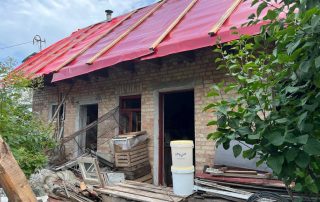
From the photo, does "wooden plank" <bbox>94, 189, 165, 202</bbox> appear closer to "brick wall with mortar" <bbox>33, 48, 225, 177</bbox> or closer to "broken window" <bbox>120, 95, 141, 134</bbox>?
"brick wall with mortar" <bbox>33, 48, 225, 177</bbox>

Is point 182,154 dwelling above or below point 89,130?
below

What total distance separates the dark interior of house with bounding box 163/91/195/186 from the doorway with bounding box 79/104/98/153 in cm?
240

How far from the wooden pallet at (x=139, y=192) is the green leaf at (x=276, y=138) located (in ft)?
12.8

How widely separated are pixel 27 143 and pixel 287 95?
4.03 m

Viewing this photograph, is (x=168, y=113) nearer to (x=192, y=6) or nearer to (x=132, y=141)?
(x=132, y=141)

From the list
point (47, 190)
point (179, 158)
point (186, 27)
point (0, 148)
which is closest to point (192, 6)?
point (186, 27)

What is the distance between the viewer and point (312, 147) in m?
1.55

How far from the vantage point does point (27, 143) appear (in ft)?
15.3

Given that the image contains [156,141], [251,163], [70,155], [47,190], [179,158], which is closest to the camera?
[251,163]

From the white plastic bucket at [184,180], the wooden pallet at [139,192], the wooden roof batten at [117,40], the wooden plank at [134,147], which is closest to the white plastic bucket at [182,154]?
the white plastic bucket at [184,180]

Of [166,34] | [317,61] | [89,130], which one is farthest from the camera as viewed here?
[89,130]

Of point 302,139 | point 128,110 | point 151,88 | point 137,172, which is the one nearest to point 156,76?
point 151,88

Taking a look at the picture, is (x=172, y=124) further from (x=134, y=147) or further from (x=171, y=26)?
(x=171, y=26)

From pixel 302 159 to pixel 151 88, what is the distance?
584cm
